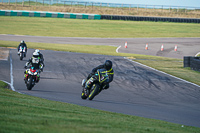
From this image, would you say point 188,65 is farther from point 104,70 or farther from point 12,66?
point 104,70

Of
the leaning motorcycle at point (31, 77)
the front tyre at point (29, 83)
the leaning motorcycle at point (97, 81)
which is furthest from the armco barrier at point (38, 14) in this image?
the leaning motorcycle at point (97, 81)

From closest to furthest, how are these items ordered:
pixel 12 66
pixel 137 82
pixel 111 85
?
pixel 111 85, pixel 137 82, pixel 12 66

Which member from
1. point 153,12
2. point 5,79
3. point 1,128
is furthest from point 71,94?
point 153,12

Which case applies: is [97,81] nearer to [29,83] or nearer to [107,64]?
[107,64]

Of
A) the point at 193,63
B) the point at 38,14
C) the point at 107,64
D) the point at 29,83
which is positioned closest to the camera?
the point at 107,64

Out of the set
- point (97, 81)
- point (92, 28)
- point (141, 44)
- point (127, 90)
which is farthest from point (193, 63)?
point (92, 28)

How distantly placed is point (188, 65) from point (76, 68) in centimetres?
977

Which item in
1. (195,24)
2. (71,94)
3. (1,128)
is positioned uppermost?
(195,24)

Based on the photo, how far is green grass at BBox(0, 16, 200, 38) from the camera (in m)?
53.3

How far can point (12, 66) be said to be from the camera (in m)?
22.2

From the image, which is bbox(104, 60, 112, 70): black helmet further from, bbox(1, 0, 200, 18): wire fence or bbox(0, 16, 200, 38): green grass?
bbox(1, 0, 200, 18): wire fence

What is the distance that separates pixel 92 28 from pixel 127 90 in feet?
146

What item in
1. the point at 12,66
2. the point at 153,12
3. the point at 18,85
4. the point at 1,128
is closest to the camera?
the point at 1,128

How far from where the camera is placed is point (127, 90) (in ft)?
54.0
